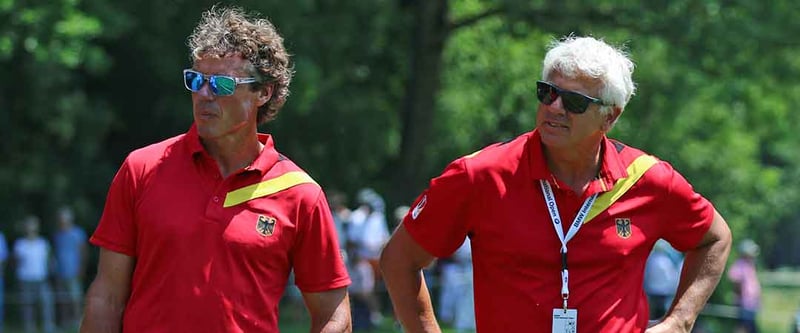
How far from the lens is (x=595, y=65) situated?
18.6 ft

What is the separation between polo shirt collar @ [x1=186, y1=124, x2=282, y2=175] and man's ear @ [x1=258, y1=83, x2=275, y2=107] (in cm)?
16

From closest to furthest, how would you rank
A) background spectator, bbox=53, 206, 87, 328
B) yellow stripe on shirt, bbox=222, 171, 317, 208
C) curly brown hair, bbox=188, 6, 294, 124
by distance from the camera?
yellow stripe on shirt, bbox=222, 171, 317, 208, curly brown hair, bbox=188, 6, 294, 124, background spectator, bbox=53, 206, 87, 328

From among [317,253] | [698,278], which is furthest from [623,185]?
[317,253]

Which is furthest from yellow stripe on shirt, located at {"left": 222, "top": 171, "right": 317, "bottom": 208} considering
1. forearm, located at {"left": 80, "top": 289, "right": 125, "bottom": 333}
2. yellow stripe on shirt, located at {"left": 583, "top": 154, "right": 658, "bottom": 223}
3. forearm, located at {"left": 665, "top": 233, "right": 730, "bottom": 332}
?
forearm, located at {"left": 665, "top": 233, "right": 730, "bottom": 332}

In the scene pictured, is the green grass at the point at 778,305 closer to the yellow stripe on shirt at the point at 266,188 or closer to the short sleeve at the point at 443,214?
the short sleeve at the point at 443,214

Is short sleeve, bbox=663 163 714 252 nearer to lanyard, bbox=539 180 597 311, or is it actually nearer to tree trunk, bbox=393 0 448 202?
lanyard, bbox=539 180 597 311

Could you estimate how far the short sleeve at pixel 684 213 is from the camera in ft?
19.4

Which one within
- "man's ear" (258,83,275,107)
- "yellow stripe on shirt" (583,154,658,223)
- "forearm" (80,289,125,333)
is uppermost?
"man's ear" (258,83,275,107)

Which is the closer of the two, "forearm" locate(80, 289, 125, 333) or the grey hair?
"forearm" locate(80, 289, 125, 333)

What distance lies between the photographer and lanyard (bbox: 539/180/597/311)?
563 centimetres

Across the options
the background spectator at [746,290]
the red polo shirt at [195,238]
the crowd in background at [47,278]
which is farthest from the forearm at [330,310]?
the crowd in background at [47,278]

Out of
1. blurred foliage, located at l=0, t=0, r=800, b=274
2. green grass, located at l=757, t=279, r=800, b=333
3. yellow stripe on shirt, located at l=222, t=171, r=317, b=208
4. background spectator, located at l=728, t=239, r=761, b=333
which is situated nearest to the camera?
yellow stripe on shirt, located at l=222, t=171, r=317, b=208

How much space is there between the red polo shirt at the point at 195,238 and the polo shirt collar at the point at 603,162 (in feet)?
3.02

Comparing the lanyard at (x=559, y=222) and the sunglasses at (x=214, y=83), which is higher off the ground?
the sunglasses at (x=214, y=83)
